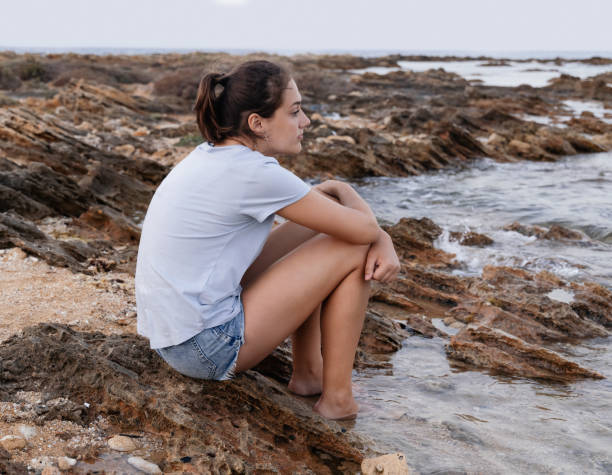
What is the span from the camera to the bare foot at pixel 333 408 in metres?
3.18

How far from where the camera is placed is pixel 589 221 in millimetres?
9406

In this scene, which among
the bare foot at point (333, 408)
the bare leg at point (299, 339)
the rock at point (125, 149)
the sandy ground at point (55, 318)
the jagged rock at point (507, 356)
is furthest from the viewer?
the rock at point (125, 149)

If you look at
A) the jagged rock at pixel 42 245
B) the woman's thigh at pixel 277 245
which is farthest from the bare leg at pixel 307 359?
the jagged rock at pixel 42 245

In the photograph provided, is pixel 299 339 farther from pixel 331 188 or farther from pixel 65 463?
pixel 65 463

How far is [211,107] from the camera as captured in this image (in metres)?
2.85

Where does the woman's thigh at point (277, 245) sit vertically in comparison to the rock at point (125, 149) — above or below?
above

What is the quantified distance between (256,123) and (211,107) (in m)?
0.22

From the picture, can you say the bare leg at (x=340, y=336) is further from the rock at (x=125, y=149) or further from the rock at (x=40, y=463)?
the rock at (x=125, y=149)

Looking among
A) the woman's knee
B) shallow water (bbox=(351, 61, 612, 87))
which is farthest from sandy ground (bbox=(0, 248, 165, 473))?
shallow water (bbox=(351, 61, 612, 87))

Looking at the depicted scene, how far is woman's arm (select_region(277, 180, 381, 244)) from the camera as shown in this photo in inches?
112

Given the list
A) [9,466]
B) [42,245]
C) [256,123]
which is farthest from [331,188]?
[42,245]

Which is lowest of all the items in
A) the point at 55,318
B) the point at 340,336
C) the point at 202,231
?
the point at 55,318

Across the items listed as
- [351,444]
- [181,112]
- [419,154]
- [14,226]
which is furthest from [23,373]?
[181,112]

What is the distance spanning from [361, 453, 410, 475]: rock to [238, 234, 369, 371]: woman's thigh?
27.7 inches
